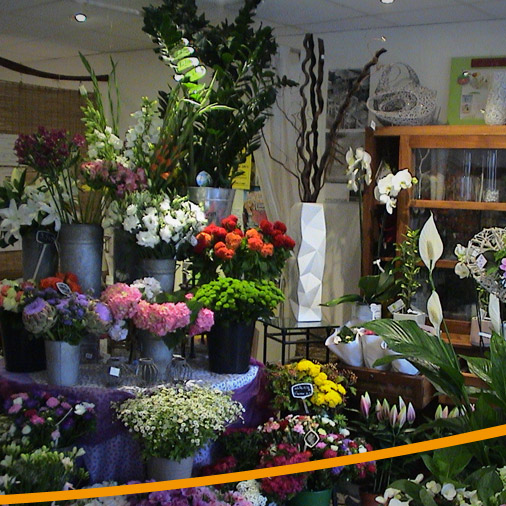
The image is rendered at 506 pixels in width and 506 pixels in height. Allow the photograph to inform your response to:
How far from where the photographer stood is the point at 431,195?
402cm

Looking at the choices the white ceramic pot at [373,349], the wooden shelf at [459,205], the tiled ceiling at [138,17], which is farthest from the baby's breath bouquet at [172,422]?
the tiled ceiling at [138,17]

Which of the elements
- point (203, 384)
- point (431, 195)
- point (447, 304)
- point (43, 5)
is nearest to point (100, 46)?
point (43, 5)

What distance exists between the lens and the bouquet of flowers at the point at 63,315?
93.0 inches

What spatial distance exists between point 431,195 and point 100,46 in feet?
8.27

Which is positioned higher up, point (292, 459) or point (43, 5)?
point (43, 5)

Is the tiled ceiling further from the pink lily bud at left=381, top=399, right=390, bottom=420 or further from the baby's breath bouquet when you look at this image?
the baby's breath bouquet

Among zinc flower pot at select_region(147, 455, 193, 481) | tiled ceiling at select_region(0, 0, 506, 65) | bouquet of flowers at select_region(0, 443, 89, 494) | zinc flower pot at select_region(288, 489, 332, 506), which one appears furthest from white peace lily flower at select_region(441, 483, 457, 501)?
tiled ceiling at select_region(0, 0, 506, 65)

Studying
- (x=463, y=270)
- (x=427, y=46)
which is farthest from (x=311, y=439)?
(x=427, y=46)

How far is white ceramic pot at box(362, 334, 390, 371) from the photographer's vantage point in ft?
9.75

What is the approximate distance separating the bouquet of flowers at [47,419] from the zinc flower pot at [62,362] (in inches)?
2.9

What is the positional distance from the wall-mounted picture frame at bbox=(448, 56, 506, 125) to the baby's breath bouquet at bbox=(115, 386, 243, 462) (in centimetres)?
253

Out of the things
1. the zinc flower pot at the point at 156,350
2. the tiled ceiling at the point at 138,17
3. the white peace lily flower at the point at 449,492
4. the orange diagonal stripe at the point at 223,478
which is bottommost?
the white peace lily flower at the point at 449,492

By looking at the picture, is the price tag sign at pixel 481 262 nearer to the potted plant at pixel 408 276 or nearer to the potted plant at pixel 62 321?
the potted plant at pixel 408 276

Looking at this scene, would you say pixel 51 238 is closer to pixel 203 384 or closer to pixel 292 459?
pixel 203 384
